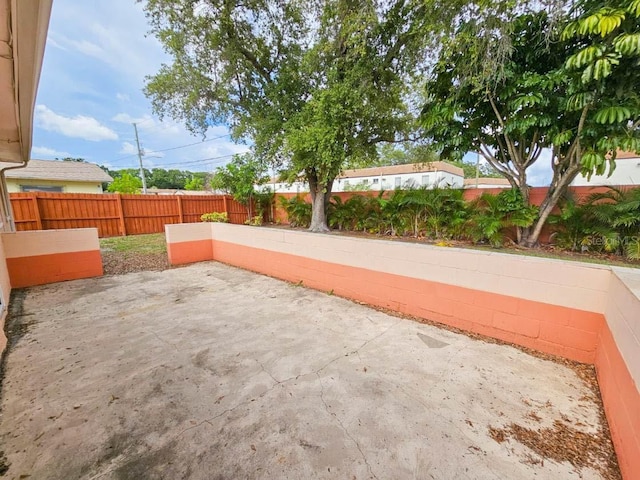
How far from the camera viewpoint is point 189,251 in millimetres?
6473

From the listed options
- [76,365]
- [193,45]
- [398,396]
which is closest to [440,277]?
[398,396]

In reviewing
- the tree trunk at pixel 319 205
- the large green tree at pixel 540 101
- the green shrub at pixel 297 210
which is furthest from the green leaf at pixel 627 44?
the green shrub at pixel 297 210

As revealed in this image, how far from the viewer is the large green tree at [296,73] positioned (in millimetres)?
5516

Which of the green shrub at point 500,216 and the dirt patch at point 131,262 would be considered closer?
the green shrub at point 500,216

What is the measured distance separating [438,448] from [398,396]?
46 centimetres

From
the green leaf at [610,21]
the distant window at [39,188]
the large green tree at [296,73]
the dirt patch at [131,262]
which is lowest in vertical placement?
the dirt patch at [131,262]

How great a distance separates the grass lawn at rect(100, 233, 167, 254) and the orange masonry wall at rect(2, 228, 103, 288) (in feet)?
6.60

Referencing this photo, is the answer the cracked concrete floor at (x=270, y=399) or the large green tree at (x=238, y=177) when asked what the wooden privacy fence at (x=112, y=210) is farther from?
the cracked concrete floor at (x=270, y=399)

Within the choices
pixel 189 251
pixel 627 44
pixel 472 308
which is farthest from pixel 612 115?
pixel 189 251

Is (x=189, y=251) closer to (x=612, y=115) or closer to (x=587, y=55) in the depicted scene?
(x=587, y=55)

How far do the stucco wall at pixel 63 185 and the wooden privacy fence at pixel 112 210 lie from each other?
22.0ft

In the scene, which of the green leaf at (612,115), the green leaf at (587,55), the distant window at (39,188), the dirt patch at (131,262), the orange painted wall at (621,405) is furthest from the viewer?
the distant window at (39,188)

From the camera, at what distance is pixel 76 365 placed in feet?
8.00

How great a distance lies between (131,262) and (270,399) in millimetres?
6250
